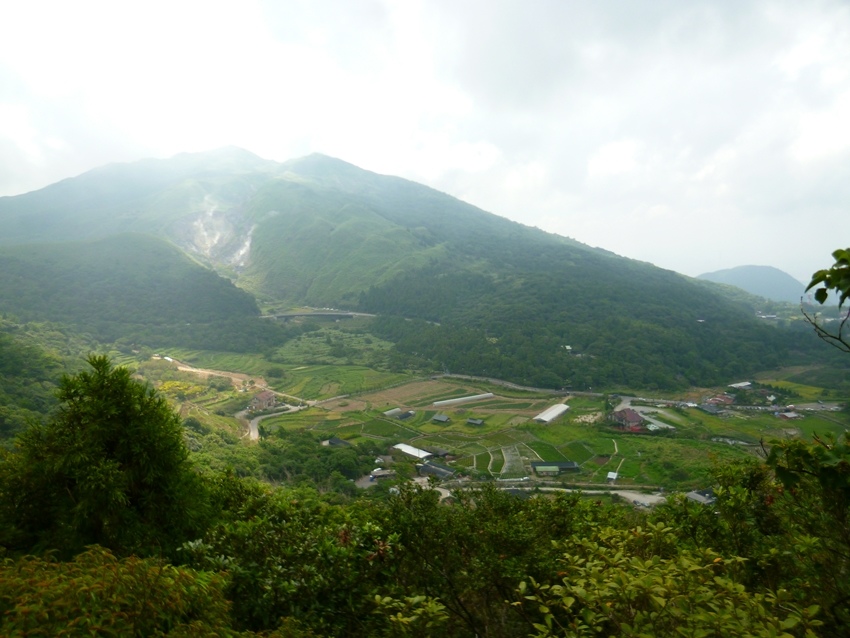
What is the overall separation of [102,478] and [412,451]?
101 feet

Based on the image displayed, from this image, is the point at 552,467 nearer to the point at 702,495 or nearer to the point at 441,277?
the point at 702,495

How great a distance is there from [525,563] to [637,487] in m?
29.8

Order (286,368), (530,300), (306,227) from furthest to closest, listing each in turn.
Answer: (306,227), (530,300), (286,368)

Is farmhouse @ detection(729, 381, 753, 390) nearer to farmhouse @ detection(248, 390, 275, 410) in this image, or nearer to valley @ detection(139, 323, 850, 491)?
valley @ detection(139, 323, 850, 491)

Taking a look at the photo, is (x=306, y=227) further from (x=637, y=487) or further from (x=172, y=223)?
(x=637, y=487)

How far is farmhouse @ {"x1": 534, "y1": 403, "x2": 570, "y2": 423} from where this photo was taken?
43.7 m

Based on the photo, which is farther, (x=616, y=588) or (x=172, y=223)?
(x=172, y=223)

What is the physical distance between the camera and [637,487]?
30.4 meters

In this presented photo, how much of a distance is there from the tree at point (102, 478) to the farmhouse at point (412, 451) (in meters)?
28.2

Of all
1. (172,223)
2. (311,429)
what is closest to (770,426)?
(311,429)

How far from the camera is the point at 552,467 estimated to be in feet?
107

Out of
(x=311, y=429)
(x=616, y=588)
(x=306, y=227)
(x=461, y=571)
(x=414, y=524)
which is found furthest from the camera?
(x=306, y=227)

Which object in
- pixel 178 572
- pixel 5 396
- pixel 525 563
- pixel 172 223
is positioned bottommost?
pixel 5 396

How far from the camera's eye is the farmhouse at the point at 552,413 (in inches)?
1719
